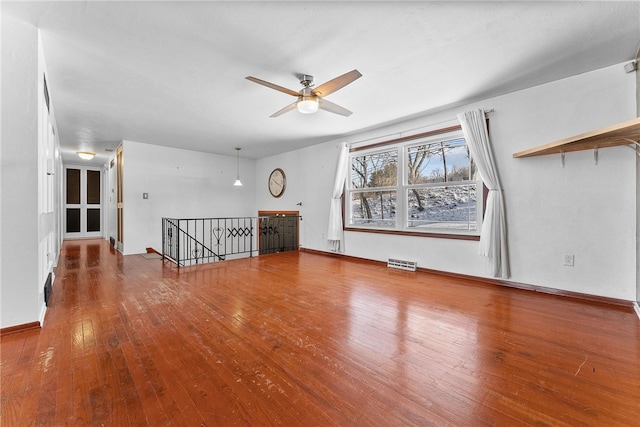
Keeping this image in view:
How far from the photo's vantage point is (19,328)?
2.23m

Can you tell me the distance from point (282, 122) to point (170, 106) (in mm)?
1780

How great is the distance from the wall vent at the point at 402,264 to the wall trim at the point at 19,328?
4.58m

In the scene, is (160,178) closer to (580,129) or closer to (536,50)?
(536,50)

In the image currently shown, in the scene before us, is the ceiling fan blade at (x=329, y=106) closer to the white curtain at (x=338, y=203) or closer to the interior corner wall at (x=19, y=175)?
the white curtain at (x=338, y=203)

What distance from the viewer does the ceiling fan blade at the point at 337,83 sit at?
2381mm

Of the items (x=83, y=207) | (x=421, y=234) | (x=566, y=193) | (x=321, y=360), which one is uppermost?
(x=566, y=193)

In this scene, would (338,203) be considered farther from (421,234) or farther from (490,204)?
(490,204)

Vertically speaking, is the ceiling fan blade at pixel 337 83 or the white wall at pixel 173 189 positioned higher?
the ceiling fan blade at pixel 337 83

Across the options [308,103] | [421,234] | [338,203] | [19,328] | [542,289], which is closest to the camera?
[19,328]

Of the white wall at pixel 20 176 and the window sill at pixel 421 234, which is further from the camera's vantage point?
the window sill at pixel 421 234

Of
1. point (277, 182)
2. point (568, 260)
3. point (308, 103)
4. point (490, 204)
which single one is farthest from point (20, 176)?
point (568, 260)

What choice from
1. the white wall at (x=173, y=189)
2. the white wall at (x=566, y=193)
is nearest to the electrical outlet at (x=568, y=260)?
the white wall at (x=566, y=193)

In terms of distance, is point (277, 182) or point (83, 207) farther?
point (83, 207)

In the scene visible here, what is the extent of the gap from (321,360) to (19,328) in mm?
2614
